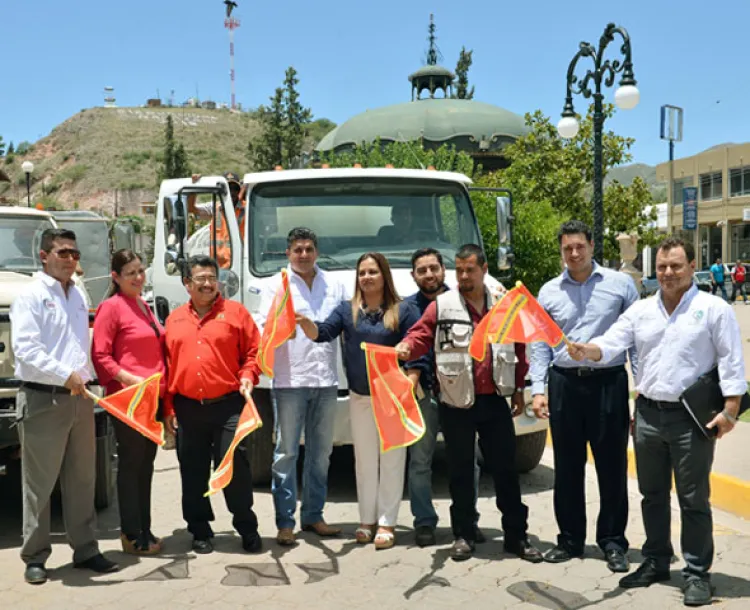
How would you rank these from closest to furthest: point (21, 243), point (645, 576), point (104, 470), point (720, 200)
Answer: point (645, 576) < point (104, 470) < point (21, 243) < point (720, 200)

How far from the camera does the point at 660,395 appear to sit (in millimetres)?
4969

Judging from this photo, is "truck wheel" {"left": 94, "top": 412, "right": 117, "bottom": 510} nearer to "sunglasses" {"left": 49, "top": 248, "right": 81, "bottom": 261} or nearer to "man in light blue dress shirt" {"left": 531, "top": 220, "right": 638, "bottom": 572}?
"sunglasses" {"left": 49, "top": 248, "right": 81, "bottom": 261}

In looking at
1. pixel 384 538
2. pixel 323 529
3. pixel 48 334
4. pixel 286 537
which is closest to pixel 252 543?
pixel 286 537

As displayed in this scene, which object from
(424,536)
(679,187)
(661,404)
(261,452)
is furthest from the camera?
(679,187)

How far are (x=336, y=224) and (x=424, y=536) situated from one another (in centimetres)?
282

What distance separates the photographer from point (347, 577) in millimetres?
5473

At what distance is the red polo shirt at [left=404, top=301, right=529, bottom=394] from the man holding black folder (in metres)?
0.71

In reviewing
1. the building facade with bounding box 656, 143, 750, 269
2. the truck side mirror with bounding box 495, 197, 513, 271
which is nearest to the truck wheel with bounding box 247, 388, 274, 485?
the truck side mirror with bounding box 495, 197, 513, 271

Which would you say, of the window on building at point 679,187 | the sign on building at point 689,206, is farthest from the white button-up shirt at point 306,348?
the window on building at point 679,187

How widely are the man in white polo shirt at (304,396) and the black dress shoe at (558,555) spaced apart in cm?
152

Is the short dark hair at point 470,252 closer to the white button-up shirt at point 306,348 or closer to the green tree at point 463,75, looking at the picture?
the white button-up shirt at point 306,348

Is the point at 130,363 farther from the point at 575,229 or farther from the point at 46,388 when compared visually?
the point at 575,229

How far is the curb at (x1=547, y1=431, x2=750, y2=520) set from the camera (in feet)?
22.9

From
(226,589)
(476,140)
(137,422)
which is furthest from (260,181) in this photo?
(476,140)
